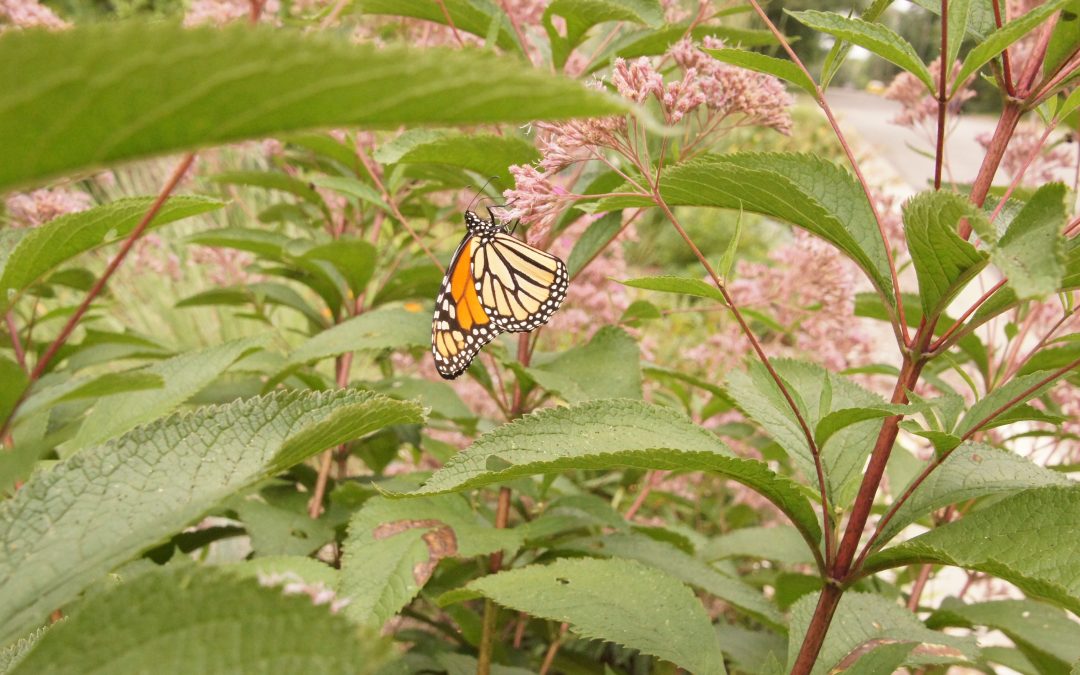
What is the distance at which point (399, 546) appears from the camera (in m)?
1.09

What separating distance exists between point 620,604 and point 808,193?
19.9 inches

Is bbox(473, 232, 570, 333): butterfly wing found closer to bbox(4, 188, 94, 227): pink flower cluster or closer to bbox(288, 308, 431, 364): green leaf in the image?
bbox(288, 308, 431, 364): green leaf

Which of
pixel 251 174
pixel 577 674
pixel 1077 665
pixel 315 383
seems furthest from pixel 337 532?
pixel 1077 665

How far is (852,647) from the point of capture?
95 cm

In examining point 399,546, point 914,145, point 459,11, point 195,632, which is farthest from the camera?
point 914,145

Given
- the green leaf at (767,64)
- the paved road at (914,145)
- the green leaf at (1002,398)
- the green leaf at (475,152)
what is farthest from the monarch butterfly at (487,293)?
the paved road at (914,145)

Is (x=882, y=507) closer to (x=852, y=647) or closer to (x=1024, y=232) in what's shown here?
(x=852, y=647)

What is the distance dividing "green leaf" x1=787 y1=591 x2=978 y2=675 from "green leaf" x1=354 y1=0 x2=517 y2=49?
1.06 metres

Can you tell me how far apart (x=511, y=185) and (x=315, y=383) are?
52 cm

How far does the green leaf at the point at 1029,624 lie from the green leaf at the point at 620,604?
0.51 metres

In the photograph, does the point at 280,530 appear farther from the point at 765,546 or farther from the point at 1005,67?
the point at 1005,67

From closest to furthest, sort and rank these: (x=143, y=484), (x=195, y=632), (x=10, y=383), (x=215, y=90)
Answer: (x=215, y=90), (x=195, y=632), (x=143, y=484), (x=10, y=383)

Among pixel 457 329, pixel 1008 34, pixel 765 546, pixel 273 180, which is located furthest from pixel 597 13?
pixel 765 546

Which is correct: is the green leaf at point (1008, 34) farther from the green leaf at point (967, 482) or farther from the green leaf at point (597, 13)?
the green leaf at point (597, 13)
